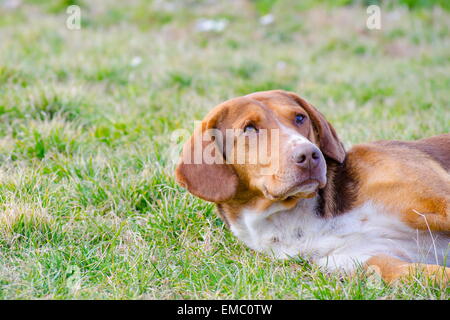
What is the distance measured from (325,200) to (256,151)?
1.76 feet

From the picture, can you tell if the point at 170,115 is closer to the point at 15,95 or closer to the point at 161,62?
the point at 15,95

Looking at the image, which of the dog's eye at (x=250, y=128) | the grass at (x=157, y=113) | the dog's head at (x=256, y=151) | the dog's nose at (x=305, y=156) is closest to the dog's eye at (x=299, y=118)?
the dog's head at (x=256, y=151)

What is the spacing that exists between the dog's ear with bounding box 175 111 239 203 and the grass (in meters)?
0.43

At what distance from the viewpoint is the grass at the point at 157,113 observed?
333 cm

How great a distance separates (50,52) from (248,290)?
584 cm

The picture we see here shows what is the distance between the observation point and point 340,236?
3.48 metres

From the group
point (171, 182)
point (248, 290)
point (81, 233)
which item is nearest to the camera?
point (248, 290)

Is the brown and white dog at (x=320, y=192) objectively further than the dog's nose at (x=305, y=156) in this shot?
Yes

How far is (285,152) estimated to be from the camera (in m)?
3.21

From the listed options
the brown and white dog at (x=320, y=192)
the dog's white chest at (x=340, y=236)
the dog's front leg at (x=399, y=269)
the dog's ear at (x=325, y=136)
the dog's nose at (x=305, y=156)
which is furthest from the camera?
the dog's ear at (x=325, y=136)

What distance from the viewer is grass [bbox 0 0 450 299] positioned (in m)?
3.33

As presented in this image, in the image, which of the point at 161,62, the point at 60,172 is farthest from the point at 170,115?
the point at 161,62

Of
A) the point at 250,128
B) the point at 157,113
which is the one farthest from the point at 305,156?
the point at 157,113

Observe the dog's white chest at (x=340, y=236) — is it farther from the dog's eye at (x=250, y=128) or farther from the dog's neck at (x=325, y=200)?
Result: the dog's eye at (x=250, y=128)
